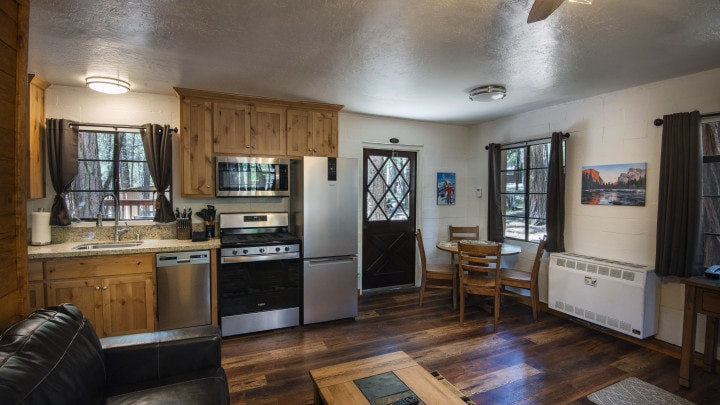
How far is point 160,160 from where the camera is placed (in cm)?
354

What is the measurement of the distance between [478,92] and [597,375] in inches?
102

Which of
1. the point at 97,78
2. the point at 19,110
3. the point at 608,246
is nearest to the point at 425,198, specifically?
the point at 608,246

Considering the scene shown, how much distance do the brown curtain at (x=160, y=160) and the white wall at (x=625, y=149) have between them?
429 centimetres

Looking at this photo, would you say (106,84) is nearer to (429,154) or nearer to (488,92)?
(488,92)

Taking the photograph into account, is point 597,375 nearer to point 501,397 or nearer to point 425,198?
point 501,397

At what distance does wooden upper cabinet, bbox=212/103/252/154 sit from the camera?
3516 mm

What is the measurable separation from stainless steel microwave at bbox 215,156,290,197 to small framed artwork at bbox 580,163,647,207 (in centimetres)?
332

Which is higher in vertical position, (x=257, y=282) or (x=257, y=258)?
(x=257, y=258)

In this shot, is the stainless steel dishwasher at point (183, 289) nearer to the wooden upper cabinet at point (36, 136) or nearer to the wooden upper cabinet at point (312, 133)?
the wooden upper cabinet at point (36, 136)

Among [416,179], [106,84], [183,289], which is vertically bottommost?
[183,289]

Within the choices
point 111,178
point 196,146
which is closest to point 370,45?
point 196,146

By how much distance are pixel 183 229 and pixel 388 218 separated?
8.62 feet

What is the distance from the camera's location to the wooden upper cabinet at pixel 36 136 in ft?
9.81

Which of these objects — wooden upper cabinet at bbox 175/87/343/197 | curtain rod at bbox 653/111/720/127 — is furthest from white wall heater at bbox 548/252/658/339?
wooden upper cabinet at bbox 175/87/343/197
